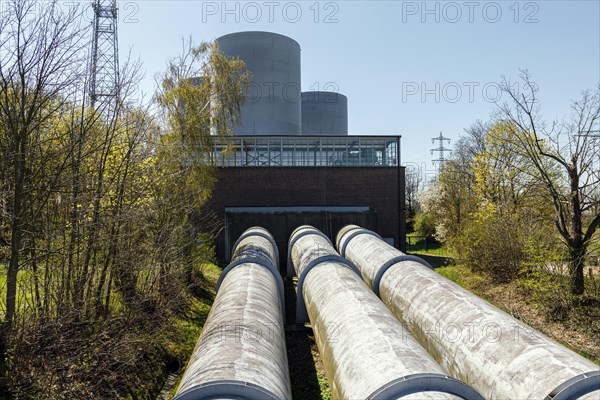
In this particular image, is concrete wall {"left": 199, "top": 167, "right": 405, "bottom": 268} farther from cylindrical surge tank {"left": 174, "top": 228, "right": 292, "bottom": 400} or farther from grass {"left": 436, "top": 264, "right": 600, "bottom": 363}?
cylindrical surge tank {"left": 174, "top": 228, "right": 292, "bottom": 400}

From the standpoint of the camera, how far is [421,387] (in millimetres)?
4012

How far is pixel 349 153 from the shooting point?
22.5 m

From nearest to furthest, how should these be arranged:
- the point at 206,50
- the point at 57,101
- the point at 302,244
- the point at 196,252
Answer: the point at 57,101 < the point at 196,252 < the point at 302,244 < the point at 206,50

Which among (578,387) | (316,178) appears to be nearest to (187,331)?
(578,387)

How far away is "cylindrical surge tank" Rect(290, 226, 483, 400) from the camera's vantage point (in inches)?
158

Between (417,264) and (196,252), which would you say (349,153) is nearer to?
(196,252)

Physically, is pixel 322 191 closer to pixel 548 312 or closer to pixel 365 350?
pixel 548 312

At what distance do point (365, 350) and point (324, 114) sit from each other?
36144mm

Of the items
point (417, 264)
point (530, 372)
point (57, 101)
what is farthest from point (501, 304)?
point (57, 101)

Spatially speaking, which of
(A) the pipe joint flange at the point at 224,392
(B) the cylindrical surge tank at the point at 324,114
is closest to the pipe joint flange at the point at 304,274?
(A) the pipe joint flange at the point at 224,392

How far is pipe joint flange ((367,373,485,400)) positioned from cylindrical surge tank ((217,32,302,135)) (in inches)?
934

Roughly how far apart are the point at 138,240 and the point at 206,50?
329 inches

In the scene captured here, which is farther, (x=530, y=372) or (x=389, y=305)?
(x=389, y=305)

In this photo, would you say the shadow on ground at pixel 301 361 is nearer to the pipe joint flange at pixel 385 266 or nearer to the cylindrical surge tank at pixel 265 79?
the pipe joint flange at pixel 385 266
